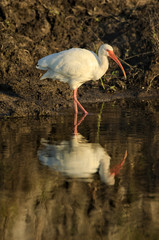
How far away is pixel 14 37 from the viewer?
1352cm

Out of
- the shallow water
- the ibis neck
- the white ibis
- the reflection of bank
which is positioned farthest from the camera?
the ibis neck

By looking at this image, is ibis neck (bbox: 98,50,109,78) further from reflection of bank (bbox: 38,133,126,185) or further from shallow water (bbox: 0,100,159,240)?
reflection of bank (bbox: 38,133,126,185)

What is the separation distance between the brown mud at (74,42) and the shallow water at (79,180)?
2.73m

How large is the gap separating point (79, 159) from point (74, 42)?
8.90 m

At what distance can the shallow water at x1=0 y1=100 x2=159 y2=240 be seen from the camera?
4.22 meters

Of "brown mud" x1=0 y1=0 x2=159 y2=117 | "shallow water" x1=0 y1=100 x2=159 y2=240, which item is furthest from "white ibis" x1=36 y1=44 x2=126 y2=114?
"shallow water" x1=0 y1=100 x2=159 y2=240

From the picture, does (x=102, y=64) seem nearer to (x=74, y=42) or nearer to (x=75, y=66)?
(x=75, y=66)

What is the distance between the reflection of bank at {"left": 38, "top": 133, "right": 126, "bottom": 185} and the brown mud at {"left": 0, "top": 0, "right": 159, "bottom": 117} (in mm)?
3485

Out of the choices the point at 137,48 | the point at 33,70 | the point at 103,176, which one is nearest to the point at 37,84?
the point at 33,70

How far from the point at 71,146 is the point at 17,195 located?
7.52 ft

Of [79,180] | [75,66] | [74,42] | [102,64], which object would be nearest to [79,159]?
[79,180]

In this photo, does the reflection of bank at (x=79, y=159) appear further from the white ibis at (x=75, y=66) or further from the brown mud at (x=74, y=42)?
the brown mud at (x=74, y=42)

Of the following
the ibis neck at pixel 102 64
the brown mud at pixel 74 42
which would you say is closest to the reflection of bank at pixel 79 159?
the brown mud at pixel 74 42

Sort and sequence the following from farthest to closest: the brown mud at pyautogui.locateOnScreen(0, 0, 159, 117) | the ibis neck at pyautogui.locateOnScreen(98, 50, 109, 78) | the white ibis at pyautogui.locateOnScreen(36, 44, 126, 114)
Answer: the brown mud at pyautogui.locateOnScreen(0, 0, 159, 117) → the ibis neck at pyautogui.locateOnScreen(98, 50, 109, 78) → the white ibis at pyautogui.locateOnScreen(36, 44, 126, 114)
